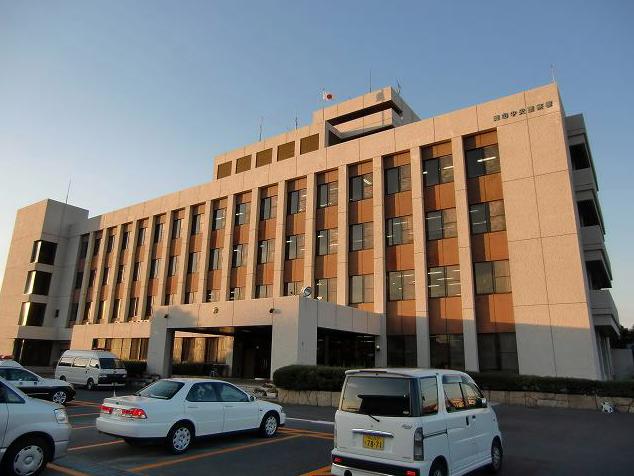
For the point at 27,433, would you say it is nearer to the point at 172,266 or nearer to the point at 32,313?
the point at 172,266

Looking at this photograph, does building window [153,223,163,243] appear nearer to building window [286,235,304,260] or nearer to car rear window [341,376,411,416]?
building window [286,235,304,260]

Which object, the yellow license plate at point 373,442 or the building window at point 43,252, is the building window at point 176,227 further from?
the yellow license plate at point 373,442

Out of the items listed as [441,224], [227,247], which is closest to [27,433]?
[441,224]

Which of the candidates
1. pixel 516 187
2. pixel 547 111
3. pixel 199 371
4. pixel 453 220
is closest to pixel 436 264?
pixel 453 220

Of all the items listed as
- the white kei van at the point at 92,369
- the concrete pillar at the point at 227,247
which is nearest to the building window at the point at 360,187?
the concrete pillar at the point at 227,247

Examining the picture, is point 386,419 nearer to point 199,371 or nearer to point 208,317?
point 208,317

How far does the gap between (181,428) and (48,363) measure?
156ft

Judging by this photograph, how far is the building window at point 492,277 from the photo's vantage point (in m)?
25.1

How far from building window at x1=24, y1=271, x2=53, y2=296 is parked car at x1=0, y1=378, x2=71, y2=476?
1919 inches

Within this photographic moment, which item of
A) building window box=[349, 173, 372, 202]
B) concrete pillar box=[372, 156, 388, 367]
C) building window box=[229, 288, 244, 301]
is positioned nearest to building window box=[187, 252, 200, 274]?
building window box=[229, 288, 244, 301]

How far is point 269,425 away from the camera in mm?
11945

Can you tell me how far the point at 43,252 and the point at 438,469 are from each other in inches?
2149

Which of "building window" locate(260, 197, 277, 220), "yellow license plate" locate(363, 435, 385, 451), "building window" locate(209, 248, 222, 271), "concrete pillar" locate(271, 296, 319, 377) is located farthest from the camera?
"building window" locate(209, 248, 222, 271)

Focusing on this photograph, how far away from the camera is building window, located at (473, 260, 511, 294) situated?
25094mm
